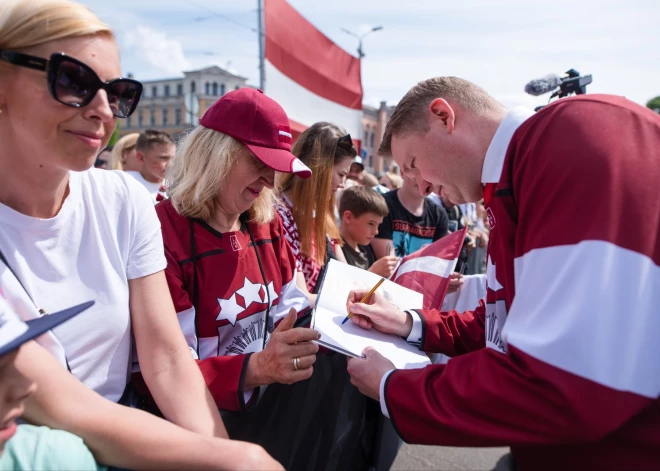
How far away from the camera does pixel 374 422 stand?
242 cm

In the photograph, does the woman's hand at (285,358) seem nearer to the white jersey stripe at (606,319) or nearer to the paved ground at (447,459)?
the white jersey stripe at (606,319)

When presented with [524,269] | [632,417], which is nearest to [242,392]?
[524,269]

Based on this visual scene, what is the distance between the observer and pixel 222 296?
1.80m

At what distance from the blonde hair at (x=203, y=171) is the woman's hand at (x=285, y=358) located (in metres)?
0.57

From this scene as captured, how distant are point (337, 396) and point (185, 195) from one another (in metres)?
1.05

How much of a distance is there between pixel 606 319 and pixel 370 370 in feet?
2.40

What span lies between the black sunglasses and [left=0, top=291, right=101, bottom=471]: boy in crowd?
0.50 metres

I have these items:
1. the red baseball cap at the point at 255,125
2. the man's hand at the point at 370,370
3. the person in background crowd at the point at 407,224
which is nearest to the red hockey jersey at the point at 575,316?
the man's hand at the point at 370,370

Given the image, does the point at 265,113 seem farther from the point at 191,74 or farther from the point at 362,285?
the point at 191,74

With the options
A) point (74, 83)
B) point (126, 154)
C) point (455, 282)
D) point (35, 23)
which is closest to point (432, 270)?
point (455, 282)

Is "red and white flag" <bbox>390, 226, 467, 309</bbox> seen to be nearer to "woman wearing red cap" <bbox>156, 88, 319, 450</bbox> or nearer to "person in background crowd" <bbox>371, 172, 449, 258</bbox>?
"woman wearing red cap" <bbox>156, 88, 319, 450</bbox>

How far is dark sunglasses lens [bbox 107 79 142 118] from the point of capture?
4.26 feet

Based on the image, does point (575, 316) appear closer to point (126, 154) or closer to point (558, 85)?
point (558, 85)

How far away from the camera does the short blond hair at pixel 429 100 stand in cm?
167
